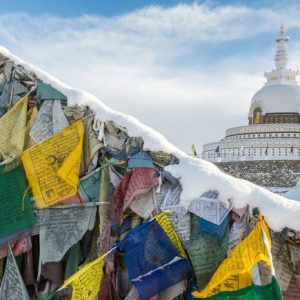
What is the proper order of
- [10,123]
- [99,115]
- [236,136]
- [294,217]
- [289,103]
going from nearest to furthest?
[294,217] → [99,115] → [10,123] → [236,136] → [289,103]

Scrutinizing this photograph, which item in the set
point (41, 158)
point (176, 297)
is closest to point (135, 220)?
point (176, 297)

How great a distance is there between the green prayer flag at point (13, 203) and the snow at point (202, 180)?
27cm

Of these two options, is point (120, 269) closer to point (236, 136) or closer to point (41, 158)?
point (41, 158)

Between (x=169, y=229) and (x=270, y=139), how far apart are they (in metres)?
14.6

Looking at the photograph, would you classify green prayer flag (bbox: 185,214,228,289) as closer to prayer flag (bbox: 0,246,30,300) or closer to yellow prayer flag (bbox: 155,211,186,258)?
yellow prayer flag (bbox: 155,211,186,258)

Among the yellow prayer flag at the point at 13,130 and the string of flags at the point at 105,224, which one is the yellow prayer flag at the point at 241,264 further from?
the yellow prayer flag at the point at 13,130

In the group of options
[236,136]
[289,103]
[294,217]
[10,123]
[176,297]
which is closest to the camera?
[294,217]

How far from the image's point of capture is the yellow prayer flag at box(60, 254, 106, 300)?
51.4 inches

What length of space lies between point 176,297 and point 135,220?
0.73 feet

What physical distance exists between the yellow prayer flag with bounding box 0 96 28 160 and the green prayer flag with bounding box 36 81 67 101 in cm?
5

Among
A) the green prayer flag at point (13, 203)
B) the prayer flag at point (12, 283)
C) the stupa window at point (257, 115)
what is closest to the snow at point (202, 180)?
the green prayer flag at point (13, 203)

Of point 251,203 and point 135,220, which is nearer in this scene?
point 251,203

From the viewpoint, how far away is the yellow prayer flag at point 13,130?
1520 mm

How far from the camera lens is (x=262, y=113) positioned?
19.8 m
